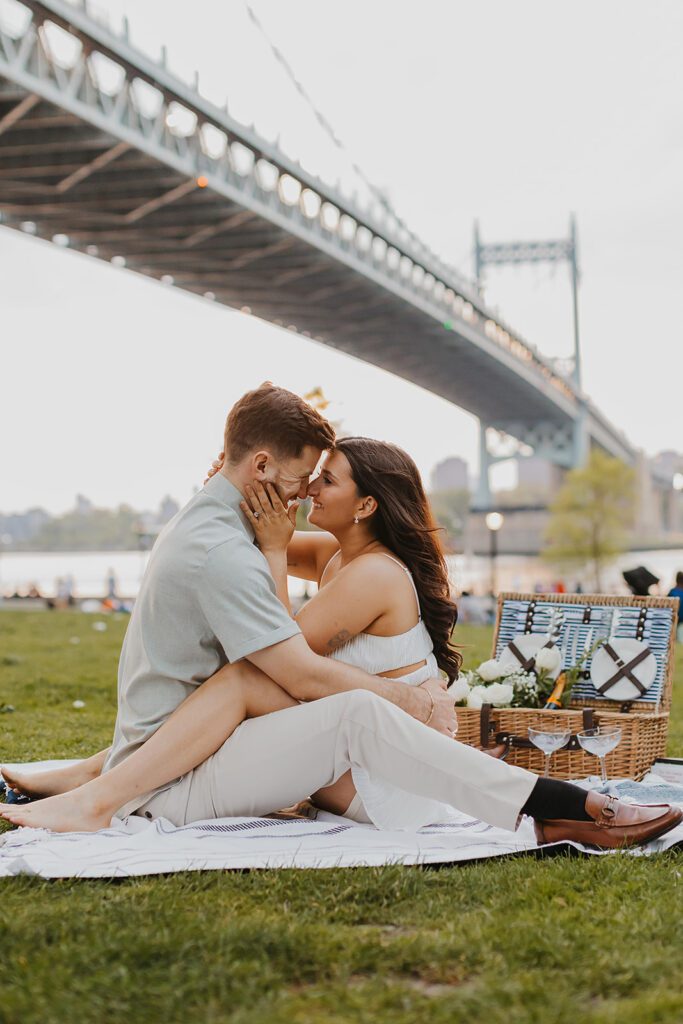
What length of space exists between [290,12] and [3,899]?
25015mm

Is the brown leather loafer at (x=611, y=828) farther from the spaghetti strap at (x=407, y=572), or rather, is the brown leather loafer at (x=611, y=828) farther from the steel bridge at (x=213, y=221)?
the steel bridge at (x=213, y=221)

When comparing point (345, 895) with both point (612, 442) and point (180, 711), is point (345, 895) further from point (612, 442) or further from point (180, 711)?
point (612, 442)

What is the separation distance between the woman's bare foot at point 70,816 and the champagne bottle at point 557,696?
161cm

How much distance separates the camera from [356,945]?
5.34 feet

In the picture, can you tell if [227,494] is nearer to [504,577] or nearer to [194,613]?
[194,613]

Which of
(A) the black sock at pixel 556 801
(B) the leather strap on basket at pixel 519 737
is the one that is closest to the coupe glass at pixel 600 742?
(B) the leather strap on basket at pixel 519 737

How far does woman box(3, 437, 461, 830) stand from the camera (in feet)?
7.48

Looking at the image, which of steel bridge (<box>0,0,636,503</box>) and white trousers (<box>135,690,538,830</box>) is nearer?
white trousers (<box>135,690,538,830</box>)

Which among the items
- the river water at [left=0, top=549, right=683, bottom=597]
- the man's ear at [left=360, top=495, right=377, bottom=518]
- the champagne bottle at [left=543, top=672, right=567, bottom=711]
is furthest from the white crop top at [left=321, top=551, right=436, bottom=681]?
the river water at [left=0, top=549, right=683, bottom=597]

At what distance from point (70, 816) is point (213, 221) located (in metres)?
19.8

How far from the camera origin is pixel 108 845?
2.16 meters

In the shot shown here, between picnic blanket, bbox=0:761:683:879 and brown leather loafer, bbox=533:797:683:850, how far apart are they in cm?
3

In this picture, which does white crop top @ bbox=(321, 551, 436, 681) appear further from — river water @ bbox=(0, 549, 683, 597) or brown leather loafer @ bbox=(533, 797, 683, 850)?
river water @ bbox=(0, 549, 683, 597)

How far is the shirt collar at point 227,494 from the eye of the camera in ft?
7.93
